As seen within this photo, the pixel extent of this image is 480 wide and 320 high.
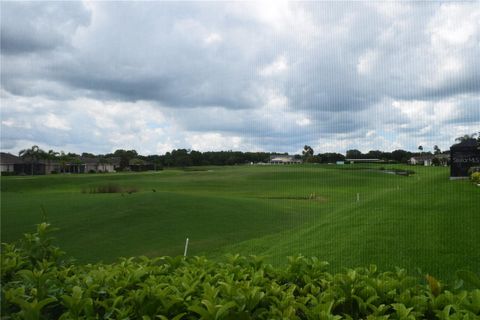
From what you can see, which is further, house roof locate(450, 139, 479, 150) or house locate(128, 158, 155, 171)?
house locate(128, 158, 155, 171)

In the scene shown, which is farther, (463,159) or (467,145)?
(467,145)

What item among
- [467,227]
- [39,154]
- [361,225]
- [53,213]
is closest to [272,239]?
[361,225]

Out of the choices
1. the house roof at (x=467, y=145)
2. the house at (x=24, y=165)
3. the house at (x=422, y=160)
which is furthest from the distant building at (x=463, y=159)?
the house at (x=24, y=165)

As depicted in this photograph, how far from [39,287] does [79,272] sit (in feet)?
2.70

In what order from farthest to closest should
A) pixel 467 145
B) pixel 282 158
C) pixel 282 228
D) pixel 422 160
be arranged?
pixel 282 158 → pixel 422 160 → pixel 467 145 → pixel 282 228

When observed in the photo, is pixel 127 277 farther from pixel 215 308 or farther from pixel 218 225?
pixel 218 225

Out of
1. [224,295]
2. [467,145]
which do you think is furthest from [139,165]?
[224,295]

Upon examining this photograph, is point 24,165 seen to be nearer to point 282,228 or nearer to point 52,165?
point 52,165

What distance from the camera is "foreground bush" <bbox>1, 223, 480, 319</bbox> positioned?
255 cm

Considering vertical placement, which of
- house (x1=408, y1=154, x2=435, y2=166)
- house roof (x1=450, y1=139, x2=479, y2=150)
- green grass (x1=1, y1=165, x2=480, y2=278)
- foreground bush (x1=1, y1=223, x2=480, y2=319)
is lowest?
green grass (x1=1, y1=165, x2=480, y2=278)

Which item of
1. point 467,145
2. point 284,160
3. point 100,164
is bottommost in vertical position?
point 100,164

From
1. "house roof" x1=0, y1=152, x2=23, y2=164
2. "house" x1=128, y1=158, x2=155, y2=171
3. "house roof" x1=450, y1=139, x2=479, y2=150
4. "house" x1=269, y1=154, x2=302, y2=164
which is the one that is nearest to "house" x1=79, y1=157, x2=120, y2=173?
"house" x1=128, y1=158, x2=155, y2=171

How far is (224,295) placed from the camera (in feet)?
8.88

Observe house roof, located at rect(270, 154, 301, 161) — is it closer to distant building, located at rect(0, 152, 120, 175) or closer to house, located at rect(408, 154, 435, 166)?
house, located at rect(408, 154, 435, 166)
